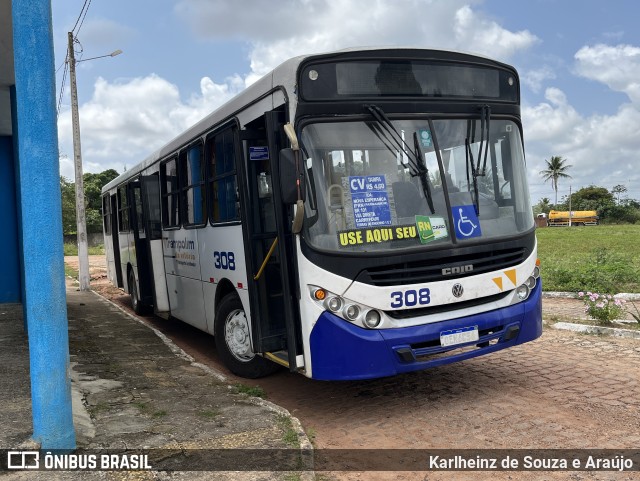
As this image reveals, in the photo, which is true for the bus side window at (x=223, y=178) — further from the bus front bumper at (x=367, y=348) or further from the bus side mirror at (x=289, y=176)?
the bus front bumper at (x=367, y=348)

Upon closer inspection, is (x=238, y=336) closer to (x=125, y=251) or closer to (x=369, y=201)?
(x=369, y=201)

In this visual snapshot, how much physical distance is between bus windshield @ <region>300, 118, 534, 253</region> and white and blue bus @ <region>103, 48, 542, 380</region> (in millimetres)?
10

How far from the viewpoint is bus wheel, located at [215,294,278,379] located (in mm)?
6750

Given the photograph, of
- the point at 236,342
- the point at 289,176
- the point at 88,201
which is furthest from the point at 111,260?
the point at 88,201

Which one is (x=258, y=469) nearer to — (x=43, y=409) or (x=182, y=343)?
(x=43, y=409)

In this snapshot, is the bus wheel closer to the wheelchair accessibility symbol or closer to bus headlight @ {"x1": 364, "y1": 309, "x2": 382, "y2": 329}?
bus headlight @ {"x1": 364, "y1": 309, "x2": 382, "y2": 329}

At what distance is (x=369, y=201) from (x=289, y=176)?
70 cm

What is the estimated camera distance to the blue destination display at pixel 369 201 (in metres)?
5.17

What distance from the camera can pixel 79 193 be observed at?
1925cm

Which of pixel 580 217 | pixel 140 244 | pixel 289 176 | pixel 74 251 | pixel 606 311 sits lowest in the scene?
pixel 606 311

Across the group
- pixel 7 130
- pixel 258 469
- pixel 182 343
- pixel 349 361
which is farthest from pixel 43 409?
pixel 7 130

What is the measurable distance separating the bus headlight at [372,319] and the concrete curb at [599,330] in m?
4.85

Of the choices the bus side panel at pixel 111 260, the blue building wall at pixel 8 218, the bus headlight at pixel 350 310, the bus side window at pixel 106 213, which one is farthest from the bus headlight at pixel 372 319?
the bus side window at pixel 106 213

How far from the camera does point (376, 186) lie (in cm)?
523
